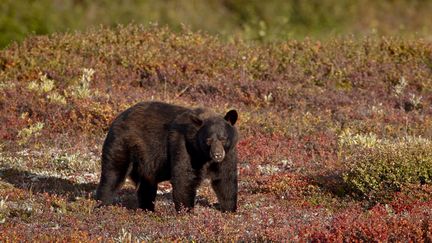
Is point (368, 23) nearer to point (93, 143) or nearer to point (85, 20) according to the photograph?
point (85, 20)

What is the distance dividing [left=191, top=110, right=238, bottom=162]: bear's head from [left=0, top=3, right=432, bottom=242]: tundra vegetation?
754 millimetres

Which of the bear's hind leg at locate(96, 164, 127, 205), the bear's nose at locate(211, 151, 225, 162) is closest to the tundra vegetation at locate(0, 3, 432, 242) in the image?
the bear's hind leg at locate(96, 164, 127, 205)

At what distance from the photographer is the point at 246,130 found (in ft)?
53.2

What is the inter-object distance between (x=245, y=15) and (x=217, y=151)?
2104 cm

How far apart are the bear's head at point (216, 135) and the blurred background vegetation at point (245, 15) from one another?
584 inches

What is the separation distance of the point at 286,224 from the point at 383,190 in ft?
7.65

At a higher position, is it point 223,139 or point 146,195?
point 223,139

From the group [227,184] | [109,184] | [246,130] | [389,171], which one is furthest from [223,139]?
[246,130]

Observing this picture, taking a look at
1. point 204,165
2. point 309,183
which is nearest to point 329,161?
point 309,183

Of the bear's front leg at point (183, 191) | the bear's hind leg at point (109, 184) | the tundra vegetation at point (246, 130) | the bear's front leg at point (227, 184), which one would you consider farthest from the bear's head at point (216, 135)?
the bear's hind leg at point (109, 184)

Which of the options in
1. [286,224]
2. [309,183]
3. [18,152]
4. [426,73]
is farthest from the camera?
[426,73]

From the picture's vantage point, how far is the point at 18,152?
1487 centimetres

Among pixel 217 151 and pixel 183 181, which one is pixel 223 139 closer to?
pixel 217 151

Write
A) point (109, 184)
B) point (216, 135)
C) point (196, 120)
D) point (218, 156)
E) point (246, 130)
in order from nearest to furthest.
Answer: point (218, 156) → point (216, 135) → point (196, 120) → point (109, 184) → point (246, 130)
